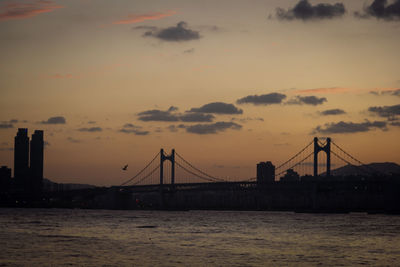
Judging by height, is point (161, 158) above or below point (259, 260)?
above

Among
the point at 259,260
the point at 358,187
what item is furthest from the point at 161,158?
the point at 259,260

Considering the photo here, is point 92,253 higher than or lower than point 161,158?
lower

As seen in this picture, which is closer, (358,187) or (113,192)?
(358,187)

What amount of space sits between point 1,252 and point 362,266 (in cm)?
2489

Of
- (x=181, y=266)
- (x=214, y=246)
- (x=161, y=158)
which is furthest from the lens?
(x=161, y=158)

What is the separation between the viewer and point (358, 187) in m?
138

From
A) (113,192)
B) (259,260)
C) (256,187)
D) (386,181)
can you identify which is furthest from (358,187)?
(259,260)

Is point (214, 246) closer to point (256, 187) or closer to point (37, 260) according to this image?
point (37, 260)

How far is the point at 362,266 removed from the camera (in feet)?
137

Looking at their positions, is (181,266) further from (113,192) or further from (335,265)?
(113,192)

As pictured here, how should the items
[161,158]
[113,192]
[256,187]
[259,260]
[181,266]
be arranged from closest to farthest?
[181,266] < [259,260] < [256,187] < [113,192] < [161,158]

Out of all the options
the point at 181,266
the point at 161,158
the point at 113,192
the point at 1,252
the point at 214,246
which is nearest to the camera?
the point at 181,266

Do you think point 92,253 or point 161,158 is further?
point 161,158

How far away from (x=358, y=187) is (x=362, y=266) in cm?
9868
